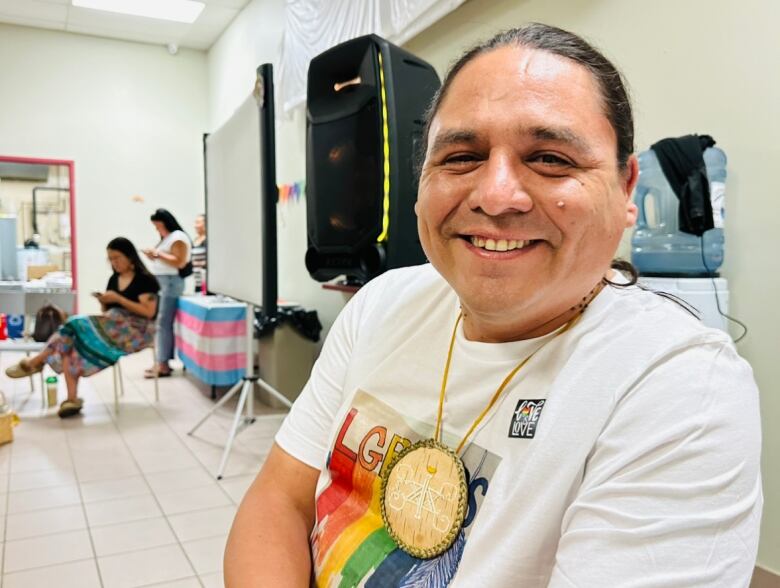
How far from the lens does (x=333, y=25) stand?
3.64 meters

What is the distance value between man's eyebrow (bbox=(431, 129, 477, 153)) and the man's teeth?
4.5 inches

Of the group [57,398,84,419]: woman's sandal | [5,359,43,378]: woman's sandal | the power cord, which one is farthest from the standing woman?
the power cord

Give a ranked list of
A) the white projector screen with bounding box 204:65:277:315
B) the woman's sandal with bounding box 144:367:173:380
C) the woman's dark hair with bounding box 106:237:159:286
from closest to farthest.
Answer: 1. the white projector screen with bounding box 204:65:277:315
2. the woman's dark hair with bounding box 106:237:159:286
3. the woman's sandal with bounding box 144:367:173:380

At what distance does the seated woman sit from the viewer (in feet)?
12.7

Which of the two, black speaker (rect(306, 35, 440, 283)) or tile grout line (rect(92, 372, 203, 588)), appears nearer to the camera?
black speaker (rect(306, 35, 440, 283))

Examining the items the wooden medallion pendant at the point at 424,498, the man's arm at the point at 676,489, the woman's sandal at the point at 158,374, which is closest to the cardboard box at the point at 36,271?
the woman's sandal at the point at 158,374

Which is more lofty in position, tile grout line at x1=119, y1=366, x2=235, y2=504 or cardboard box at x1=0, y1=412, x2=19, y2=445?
cardboard box at x1=0, y1=412, x2=19, y2=445

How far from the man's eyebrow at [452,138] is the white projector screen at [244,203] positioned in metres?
1.76

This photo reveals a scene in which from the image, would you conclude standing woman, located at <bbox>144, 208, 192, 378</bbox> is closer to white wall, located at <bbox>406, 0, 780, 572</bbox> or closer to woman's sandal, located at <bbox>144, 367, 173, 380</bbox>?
woman's sandal, located at <bbox>144, 367, 173, 380</bbox>

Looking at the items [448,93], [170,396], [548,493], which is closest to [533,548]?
[548,493]

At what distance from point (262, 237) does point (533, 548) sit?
6.66 feet

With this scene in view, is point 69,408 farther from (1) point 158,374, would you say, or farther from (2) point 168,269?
(2) point 168,269

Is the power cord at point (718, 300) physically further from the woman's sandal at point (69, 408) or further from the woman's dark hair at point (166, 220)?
the woman's dark hair at point (166, 220)

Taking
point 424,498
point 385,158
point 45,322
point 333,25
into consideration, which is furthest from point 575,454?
point 45,322
